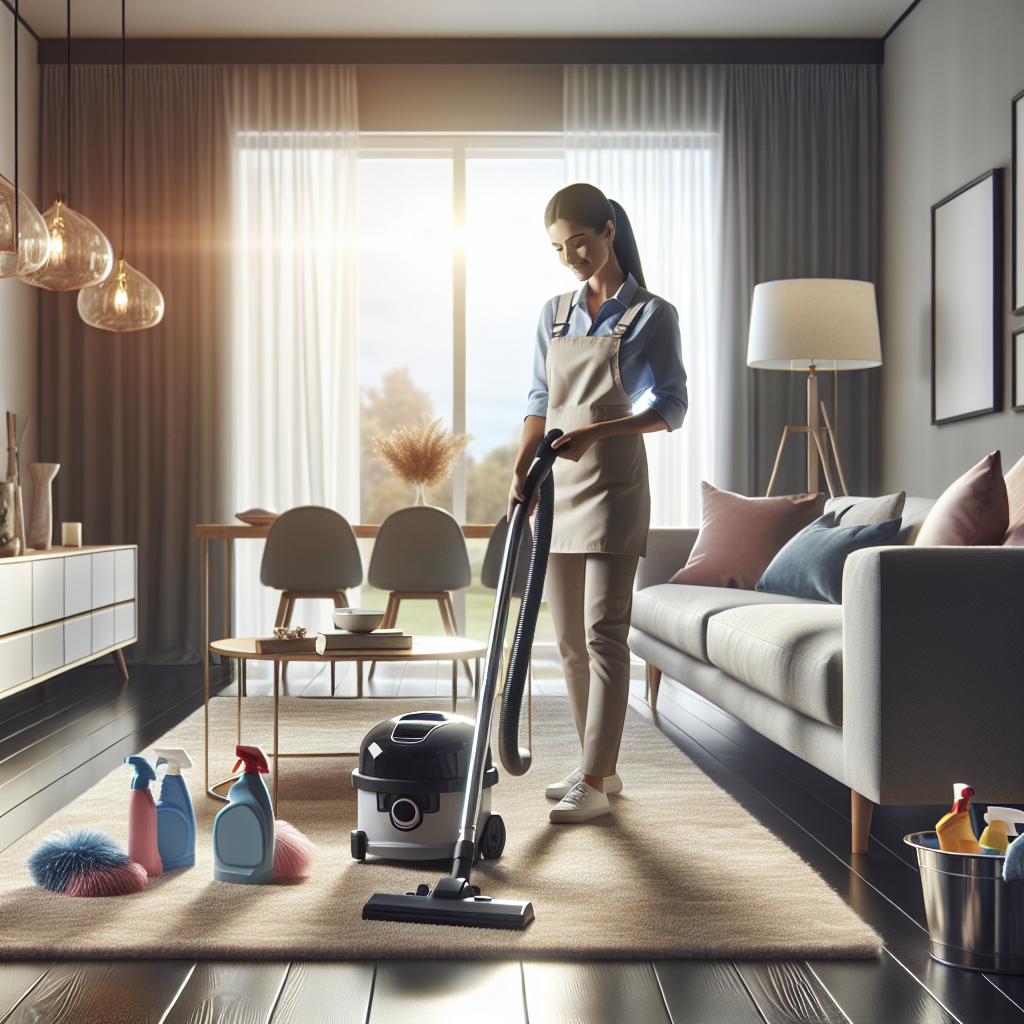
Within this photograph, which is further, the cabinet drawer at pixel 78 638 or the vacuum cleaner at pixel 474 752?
the cabinet drawer at pixel 78 638

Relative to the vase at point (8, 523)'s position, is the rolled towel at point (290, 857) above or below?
below

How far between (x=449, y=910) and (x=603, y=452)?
106 cm

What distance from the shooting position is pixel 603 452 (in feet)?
7.70

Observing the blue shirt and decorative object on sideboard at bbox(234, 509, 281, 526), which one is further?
decorative object on sideboard at bbox(234, 509, 281, 526)

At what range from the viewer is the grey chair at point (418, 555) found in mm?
4238

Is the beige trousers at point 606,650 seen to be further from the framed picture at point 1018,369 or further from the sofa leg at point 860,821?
the framed picture at point 1018,369

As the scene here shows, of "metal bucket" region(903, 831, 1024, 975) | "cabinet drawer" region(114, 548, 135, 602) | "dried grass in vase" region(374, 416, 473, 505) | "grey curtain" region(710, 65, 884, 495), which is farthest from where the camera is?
"grey curtain" region(710, 65, 884, 495)

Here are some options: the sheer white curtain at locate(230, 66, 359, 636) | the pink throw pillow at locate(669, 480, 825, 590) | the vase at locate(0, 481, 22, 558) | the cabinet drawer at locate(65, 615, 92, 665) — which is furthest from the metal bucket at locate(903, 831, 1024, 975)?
the sheer white curtain at locate(230, 66, 359, 636)

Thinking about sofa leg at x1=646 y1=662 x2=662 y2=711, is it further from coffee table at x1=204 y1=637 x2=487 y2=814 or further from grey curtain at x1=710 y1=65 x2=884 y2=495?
grey curtain at x1=710 y1=65 x2=884 y2=495

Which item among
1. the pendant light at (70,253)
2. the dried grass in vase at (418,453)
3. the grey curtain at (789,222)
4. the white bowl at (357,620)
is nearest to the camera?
the white bowl at (357,620)

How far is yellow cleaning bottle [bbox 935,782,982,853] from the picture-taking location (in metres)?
1.59

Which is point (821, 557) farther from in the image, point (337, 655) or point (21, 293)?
point (21, 293)

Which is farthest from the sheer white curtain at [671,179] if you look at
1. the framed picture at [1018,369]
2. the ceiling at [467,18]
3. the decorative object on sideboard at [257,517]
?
the decorative object on sideboard at [257,517]

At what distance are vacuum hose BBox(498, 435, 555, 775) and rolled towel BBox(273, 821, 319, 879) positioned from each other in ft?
1.32
